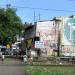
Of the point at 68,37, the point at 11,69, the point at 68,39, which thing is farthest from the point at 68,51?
the point at 11,69

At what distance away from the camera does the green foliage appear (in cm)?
8781

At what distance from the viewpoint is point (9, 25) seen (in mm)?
88938

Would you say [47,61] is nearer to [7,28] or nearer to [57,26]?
[57,26]

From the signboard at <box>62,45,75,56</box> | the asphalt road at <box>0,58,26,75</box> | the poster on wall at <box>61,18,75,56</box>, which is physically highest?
the poster on wall at <box>61,18,75,56</box>

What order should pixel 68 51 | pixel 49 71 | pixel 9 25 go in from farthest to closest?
pixel 9 25 < pixel 68 51 < pixel 49 71

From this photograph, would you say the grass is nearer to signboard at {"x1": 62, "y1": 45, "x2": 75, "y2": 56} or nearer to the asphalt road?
the asphalt road

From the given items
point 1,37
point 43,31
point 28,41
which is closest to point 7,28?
point 1,37

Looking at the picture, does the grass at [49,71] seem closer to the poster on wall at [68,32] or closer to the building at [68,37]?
the building at [68,37]

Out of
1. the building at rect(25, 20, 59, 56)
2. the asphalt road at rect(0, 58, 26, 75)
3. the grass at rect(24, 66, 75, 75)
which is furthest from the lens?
the building at rect(25, 20, 59, 56)

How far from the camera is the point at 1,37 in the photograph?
89188 mm

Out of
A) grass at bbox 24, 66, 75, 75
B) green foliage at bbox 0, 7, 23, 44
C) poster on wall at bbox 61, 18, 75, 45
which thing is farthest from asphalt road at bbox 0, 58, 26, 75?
green foliage at bbox 0, 7, 23, 44

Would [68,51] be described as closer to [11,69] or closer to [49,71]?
[11,69]

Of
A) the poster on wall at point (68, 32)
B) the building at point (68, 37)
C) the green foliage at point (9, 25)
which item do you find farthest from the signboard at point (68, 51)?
the green foliage at point (9, 25)

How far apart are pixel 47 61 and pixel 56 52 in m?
8.18
